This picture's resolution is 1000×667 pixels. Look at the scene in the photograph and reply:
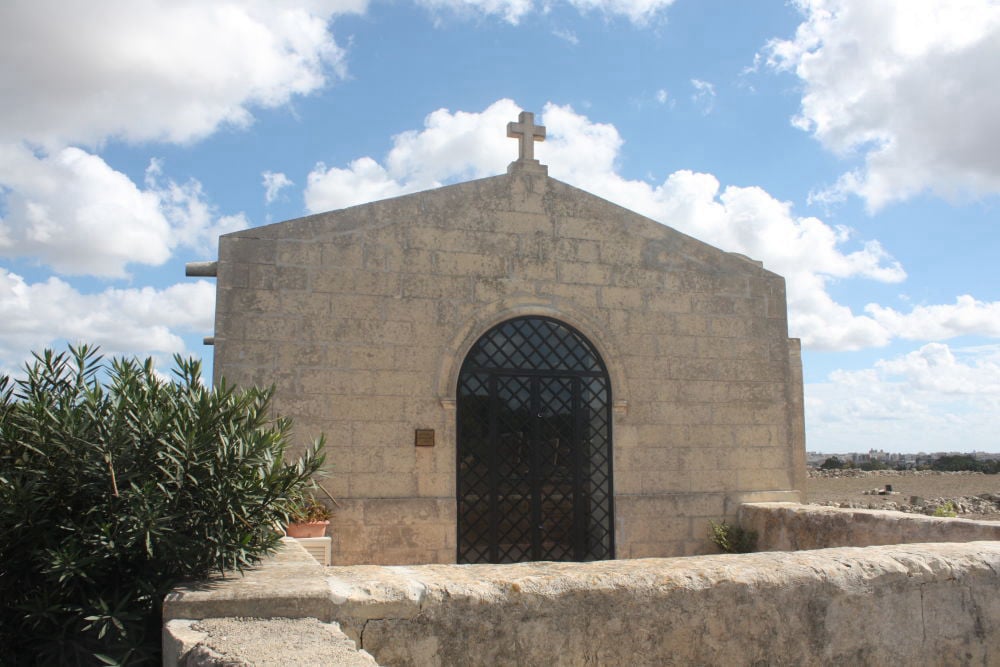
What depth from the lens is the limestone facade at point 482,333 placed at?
24.4 feet

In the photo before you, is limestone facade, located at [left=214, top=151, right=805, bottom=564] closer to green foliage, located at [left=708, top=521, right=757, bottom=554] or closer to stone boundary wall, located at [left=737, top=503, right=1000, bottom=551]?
green foliage, located at [left=708, top=521, right=757, bottom=554]

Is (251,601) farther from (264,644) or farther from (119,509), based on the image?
(119,509)

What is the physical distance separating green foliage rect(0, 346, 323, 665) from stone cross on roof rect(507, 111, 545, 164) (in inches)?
215

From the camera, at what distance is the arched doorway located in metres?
7.84

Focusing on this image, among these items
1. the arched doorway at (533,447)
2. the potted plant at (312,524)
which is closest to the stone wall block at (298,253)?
the arched doorway at (533,447)

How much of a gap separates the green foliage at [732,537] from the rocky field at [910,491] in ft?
32.4

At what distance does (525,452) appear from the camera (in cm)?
800

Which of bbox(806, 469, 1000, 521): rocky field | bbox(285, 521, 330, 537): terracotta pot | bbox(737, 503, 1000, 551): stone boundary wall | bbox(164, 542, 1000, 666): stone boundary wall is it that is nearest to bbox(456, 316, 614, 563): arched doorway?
Result: bbox(285, 521, 330, 537): terracotta pot

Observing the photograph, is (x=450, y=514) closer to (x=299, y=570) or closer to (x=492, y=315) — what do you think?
(x=492, y=315)

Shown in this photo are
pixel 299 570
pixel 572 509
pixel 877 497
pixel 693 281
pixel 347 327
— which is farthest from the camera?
pixel 877 497

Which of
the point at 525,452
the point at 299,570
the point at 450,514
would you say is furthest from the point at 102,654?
the point at 525,452

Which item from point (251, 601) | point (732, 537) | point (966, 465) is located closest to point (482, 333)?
point (732, 537)

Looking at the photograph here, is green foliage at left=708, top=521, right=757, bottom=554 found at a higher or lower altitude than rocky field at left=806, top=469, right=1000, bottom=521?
higher

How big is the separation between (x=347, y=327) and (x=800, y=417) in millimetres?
5234
